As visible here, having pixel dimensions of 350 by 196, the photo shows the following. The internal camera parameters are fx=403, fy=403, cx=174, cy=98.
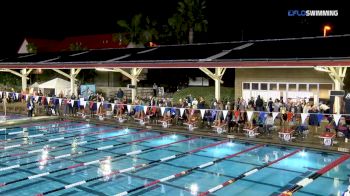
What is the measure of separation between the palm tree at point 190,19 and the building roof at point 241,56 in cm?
1558

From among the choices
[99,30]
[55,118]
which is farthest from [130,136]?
[99,30]

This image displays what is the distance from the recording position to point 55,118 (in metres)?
23.4

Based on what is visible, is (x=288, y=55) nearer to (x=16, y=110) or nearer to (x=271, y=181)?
(x=271, y=181)

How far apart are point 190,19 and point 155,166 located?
30.2 m

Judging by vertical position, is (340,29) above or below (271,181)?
above

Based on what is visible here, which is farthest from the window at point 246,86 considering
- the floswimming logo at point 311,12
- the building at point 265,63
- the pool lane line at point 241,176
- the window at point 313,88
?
the floswimming logo at point 311,12

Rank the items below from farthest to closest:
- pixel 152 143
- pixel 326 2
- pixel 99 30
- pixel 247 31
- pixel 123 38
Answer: pixel 99 30
pixel 247 31
pixel 326 2
pixel 123 38
pixel 152 143

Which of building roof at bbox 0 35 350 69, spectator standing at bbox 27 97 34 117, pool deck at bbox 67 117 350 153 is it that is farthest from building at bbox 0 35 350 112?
spectator standing at bbox 27 97 34 117

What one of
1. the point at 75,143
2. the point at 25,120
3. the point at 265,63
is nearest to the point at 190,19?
the point at 25,120

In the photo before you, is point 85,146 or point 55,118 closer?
point 85,146

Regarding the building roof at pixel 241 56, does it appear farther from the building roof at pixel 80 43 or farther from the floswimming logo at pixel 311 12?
the floswimming logo at pixel 311 12

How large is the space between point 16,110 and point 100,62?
832 cm

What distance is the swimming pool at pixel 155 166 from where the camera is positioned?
1076cm

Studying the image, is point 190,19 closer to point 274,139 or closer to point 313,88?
point 313,88
